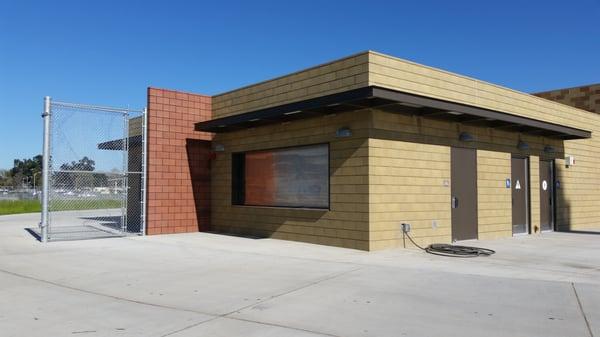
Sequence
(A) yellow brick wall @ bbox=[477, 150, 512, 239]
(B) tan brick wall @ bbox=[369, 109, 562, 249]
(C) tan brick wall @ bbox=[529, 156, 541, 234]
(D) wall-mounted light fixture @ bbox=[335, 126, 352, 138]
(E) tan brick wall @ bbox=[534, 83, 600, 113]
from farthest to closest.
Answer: (E) tan brick wall @ bbox=[534, 83, 600, 113] < (C) tan brick wall @ bbox=[529, 156, 541, 234] < (A) yellow brick wall @ bbox=[477, 150, 512, 239] < (D) wall-mounted light fixture @ bbox=[335, 126, 352, 138] < (B) tan brick wall @ bbox=[369, 109, 562, 249]

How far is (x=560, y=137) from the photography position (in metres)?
17.2

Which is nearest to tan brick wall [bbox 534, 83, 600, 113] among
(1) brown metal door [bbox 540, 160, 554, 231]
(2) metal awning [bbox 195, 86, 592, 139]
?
(1) brown metal door [bbox 540, 160, 554, 231]

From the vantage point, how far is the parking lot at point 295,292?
554 cm

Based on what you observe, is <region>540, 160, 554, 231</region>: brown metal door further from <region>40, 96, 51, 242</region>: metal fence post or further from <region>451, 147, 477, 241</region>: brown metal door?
<region>40, 96, 51, 242</region>: metal fence post

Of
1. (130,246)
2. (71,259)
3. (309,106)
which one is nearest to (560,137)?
(309,106)

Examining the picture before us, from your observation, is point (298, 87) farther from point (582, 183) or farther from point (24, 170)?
point (24, 170)

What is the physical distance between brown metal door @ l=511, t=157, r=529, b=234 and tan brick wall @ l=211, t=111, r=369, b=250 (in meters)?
6.30

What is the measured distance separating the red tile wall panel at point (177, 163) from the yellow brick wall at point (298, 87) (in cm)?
99

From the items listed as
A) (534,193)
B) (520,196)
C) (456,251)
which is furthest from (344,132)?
(534,193)

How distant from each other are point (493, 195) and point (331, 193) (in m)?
5.18

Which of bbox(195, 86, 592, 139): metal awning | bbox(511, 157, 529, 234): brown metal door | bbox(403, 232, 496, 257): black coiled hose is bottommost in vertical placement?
bbox(403, 232, 496, 257): black coiled hose

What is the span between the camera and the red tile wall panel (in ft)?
49.7

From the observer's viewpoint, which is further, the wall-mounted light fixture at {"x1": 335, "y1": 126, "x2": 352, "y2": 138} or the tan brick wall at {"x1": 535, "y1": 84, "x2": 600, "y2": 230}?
the tan brick wall at {"x1": 535, "y1": 84, "x2": 600, "y2": 230}

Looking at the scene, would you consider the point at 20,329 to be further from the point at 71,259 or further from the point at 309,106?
the point at 309,106
